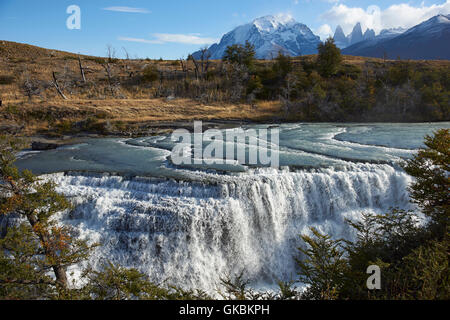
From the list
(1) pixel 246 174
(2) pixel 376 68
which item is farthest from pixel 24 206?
(2) pixel 376 68

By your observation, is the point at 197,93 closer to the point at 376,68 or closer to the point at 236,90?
the point at 236,90

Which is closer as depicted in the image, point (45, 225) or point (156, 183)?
point (45, 225)

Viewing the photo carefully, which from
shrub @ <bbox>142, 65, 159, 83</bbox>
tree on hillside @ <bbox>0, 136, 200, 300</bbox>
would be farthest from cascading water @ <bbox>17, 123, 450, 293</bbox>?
shrub @ <bbox>142, 65, 159, 83</bbox>

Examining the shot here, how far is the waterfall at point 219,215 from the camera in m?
11.3

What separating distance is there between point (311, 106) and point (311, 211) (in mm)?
29654

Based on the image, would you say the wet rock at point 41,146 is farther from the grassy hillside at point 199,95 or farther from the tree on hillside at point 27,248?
the tree on hillside at point 27,248

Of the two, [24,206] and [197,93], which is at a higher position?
[197,93]

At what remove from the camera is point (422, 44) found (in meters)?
153

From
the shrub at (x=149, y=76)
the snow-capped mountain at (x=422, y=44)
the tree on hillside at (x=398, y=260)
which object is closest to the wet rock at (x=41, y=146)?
the tree on hillside at (x=398, y=260)

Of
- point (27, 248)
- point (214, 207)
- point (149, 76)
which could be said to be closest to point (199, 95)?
point (149, 76)

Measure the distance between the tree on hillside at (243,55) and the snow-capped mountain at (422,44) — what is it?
112 m

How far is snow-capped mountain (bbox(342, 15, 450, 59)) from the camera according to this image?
143488mm

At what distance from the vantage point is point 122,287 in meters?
6.21

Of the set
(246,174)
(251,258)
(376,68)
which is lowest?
(251,258)
